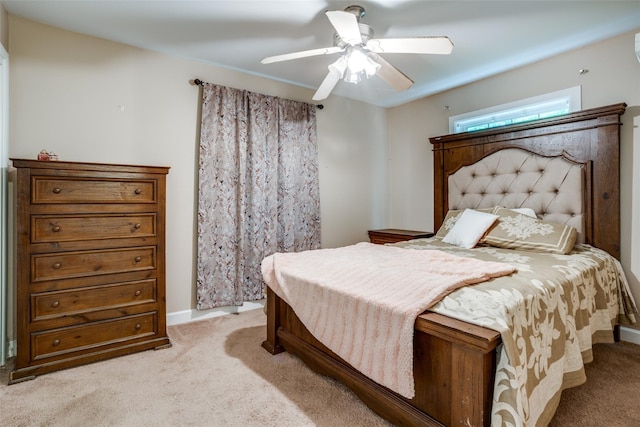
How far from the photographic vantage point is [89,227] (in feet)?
7.00

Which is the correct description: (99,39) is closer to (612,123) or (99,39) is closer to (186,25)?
(186,25)

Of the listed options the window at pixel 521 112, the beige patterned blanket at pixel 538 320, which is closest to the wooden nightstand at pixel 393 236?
the window at pixel 521 112

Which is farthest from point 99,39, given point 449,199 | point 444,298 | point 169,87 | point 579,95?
point 579,95

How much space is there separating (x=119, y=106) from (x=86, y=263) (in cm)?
127

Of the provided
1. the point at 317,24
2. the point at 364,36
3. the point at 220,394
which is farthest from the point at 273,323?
the point at 317,24

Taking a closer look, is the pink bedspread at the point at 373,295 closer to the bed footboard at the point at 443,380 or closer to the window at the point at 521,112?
the bed footboard at the point at 443,380

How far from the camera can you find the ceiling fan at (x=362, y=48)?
1.80m

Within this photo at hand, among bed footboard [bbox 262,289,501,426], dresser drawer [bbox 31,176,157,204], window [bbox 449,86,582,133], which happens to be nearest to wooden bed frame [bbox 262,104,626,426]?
bed footboard [bbox 262,289,501,426]

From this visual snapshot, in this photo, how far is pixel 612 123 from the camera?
93.9 inches

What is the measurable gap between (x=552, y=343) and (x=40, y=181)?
2.82 meters

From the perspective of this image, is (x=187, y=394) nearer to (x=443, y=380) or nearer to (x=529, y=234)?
(x=443, y=380)

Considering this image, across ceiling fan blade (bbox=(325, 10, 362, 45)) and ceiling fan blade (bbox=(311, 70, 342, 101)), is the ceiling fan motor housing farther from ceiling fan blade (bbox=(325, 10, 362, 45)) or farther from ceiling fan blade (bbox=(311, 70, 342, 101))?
ceiling fan blade (bbox=(311, 70, 342, 101))

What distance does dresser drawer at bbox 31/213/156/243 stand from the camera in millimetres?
1988

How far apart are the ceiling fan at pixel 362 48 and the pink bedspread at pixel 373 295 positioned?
1231mm
